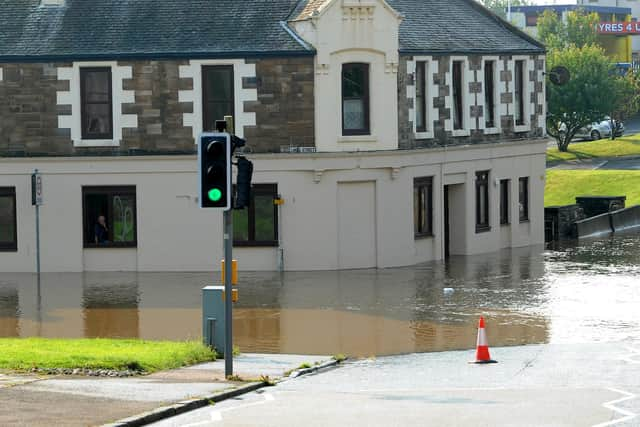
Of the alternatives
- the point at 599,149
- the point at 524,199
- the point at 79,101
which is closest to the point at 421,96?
the point at 524,199

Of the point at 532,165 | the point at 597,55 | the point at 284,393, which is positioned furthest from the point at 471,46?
the point at 597,55

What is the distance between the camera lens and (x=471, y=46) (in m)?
42.2

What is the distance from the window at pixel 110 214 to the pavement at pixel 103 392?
16485 millimetres

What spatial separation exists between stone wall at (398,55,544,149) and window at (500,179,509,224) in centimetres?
149

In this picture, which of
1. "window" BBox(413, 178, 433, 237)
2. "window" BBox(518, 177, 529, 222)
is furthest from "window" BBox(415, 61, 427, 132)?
"window" BBox(518, 177, 529, 222)

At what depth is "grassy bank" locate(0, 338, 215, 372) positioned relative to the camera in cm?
2111

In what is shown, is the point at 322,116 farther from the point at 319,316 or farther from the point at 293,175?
the point at 319,316

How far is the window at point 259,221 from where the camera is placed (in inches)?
1497

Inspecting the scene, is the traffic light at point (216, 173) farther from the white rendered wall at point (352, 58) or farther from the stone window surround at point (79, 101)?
the stone window surround at point (79, 101)

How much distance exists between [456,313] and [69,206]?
1288 cm

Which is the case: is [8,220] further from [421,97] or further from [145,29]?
[421,97]

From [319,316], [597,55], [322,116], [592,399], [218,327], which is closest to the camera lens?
[592,399]

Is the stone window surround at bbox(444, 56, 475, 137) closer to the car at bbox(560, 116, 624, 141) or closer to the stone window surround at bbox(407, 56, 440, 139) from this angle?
the stone window surround at bbox(407, 56, 440, 139)

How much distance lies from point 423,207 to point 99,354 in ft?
64.3
